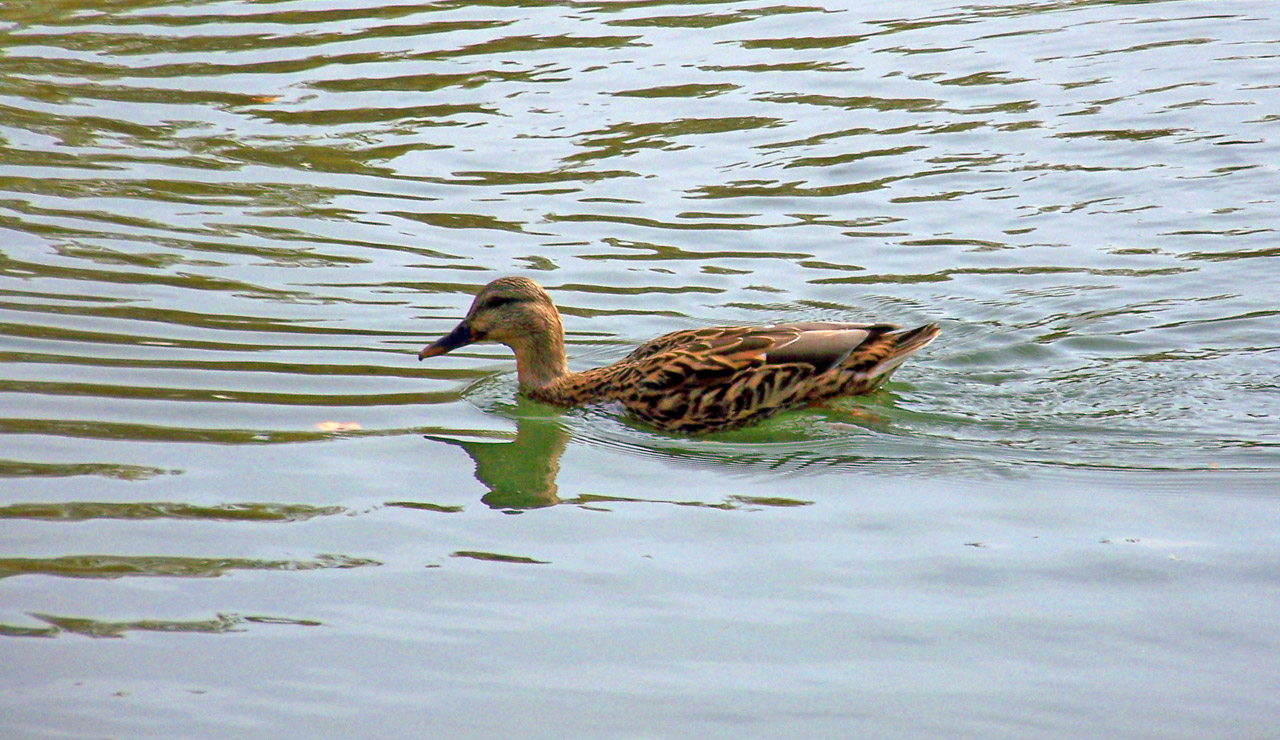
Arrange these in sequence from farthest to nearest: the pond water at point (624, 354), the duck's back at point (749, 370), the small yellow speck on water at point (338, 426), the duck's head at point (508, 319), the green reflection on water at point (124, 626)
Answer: the duck's head at point (508, 319) < the duck's back at point (749, 370) < the small yellow speck on water at point (338, 426) < the green reflection on water at point (124, 626) < the pond water at point (624, 354)

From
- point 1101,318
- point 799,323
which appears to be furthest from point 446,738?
point 1101,318

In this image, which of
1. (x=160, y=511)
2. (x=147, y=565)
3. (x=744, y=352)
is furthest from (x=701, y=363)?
(x=147, y=565)

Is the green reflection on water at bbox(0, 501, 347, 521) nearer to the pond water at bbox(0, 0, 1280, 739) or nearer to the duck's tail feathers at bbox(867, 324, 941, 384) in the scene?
the pond water at bbox(0, 0, 1280, 739)

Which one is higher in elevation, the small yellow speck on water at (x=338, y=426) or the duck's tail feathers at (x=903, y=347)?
the duck's tail feathers at (x=903, y=347)

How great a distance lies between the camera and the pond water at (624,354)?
214 inches

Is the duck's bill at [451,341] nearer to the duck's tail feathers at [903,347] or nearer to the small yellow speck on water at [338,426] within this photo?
the small yellow speck on water at [338,426]

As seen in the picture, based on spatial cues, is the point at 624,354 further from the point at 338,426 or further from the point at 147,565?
the point at 147,565

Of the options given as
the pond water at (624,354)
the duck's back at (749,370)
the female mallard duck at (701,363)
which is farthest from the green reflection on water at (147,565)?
the duck's back at (749,370)

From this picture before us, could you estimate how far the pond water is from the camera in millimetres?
5434

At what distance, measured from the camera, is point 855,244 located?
10867 millimetres

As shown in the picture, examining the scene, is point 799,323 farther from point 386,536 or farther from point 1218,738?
point 1218,738

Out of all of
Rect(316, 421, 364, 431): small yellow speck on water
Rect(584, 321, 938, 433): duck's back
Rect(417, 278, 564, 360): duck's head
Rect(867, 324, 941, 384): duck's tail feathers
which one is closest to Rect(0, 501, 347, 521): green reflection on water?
Rect(316, 421, 364, 431): small yellow speck on water

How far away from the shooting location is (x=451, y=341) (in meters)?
8.74

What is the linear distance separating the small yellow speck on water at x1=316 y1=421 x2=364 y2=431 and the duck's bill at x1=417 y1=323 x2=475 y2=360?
841 millimetres
